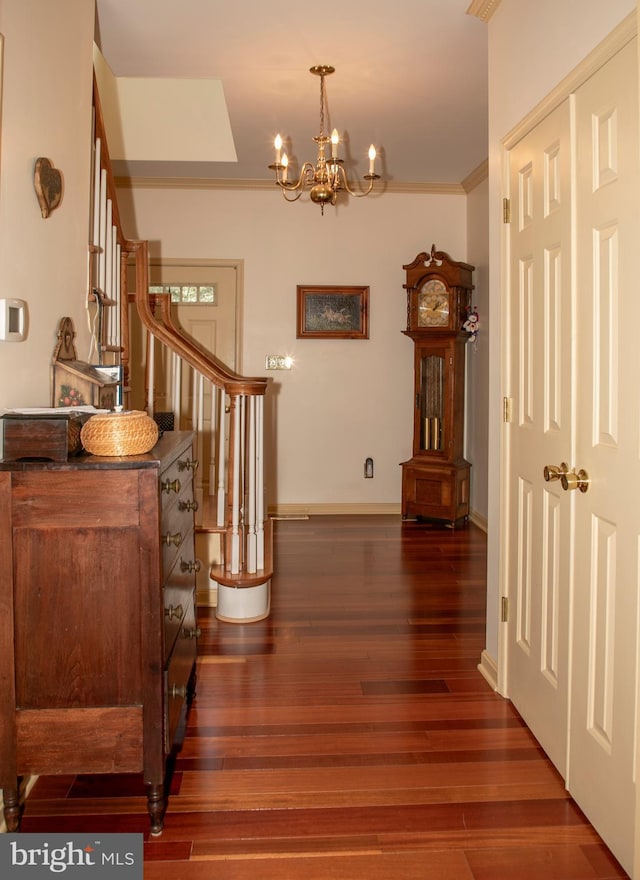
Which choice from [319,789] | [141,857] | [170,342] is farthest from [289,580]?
[141,857]

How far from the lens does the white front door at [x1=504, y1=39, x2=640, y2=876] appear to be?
1.77 m

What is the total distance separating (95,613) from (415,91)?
3527 mm

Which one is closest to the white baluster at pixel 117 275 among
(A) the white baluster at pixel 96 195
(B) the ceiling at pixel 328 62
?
(A) the white baluster at pixel 96 195

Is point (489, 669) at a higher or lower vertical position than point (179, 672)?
lower

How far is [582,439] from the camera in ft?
6.72

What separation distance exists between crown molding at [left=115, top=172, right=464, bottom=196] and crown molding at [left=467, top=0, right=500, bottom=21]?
303 centimetres

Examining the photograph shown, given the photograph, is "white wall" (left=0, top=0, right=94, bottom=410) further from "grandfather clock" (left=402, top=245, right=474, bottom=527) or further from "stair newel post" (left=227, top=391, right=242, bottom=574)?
"grandfather clock" (left=402, top=245, right=474, bottom=527)

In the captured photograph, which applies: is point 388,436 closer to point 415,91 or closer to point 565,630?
point 415,91

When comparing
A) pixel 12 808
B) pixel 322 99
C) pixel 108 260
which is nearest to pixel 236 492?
pixel 108 260

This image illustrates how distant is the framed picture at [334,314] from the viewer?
243 inches

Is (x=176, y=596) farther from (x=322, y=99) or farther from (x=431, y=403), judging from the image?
(x=431, y=403)

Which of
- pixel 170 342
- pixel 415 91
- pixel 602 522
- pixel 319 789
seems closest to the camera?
pixel 602 522

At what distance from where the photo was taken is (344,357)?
6.24 m

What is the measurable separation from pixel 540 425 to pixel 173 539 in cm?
124
